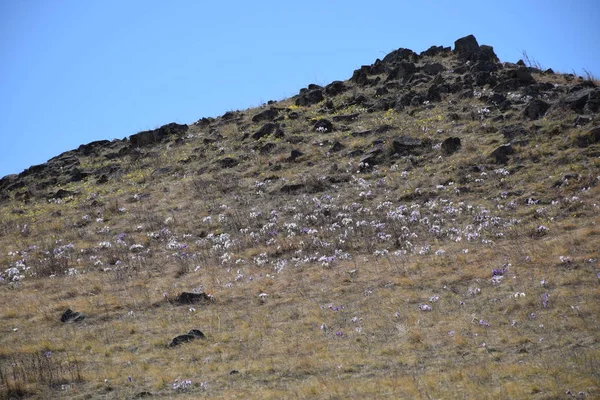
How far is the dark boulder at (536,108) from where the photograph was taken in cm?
3025

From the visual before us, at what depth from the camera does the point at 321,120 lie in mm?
38281

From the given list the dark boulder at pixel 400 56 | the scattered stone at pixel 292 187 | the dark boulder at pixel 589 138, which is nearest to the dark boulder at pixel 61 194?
the scattered stone at pixel 292 187

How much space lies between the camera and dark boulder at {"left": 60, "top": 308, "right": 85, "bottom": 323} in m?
17.1

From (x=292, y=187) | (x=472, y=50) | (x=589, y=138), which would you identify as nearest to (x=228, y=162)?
(x=292, y=187)

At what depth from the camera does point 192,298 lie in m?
18.0

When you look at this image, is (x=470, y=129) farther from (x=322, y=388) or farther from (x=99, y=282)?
(x=322, y=388)

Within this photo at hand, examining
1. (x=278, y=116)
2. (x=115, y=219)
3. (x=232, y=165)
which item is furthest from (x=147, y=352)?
(x=278, y=116)

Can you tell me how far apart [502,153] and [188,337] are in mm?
17745

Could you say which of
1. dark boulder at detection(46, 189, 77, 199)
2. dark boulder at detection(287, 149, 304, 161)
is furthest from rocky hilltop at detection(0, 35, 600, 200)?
dark boulder at detection(287, 149, 304, 161)

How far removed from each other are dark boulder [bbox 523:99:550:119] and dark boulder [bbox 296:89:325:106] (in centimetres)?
1774

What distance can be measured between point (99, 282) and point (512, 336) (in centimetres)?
1393

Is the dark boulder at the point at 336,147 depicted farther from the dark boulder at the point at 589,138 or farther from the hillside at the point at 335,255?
the dark boulder at the point at 589,138

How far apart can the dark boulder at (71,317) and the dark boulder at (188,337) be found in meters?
3.97

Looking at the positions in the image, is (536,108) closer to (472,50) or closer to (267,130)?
(267,130)
